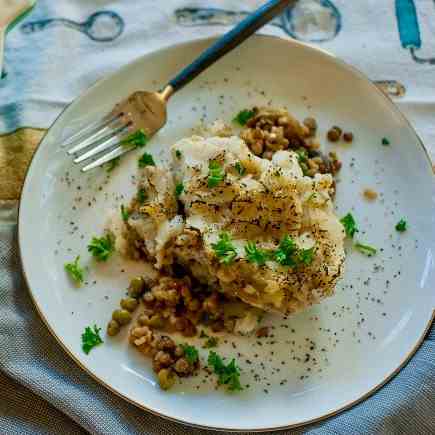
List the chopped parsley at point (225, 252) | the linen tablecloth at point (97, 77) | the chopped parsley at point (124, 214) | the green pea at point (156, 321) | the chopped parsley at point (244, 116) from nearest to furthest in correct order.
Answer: the chopped parsley at point (225, 252)
the linen tablecloth at point (97, 77)
the green pea at point (156, 321)
the chopped parsley at point (124, 214)
the chopped parsley at point (244, 116)

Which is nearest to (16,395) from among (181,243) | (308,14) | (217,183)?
(181,243)

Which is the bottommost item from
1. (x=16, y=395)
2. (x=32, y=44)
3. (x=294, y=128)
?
(x=16, y=395)

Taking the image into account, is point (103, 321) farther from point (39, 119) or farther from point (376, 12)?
point (376, 12)

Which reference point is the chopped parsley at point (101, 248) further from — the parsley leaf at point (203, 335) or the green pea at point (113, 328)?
the parsley leaf at point (203, 335)

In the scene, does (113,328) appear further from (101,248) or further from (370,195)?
(370,195)

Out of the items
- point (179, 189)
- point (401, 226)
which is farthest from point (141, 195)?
point (401, 226)

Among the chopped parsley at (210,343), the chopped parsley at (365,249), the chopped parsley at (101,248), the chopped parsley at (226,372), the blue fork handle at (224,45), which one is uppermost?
the blue fork handle at (224,45)

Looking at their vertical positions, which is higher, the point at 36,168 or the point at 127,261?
the point at 36,168

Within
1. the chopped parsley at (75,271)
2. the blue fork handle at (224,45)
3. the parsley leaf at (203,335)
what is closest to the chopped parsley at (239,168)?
the blue fork handle at (224,45)
